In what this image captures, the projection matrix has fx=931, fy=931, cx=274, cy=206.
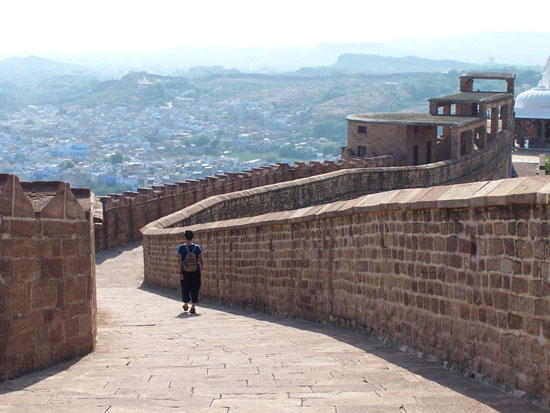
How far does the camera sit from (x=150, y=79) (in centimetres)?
19512

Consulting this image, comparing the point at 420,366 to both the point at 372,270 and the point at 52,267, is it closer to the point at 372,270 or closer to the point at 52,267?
the point at 372,270

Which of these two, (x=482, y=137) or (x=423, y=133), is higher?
(x=423, y=133)

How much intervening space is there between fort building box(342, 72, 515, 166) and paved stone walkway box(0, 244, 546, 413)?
81.3ft

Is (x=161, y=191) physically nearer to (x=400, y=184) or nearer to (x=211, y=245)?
(x=400, y=184)

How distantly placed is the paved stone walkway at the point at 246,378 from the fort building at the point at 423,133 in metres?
24.8

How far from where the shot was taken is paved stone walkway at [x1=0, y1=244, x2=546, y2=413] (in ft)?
18.4

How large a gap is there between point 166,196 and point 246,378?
1973cm

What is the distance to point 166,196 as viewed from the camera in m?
25.9

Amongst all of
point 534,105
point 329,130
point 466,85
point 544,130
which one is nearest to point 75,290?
point 466,85

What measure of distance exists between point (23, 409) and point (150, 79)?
193240mm

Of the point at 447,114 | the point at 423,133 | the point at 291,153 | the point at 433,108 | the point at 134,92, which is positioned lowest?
the point at 291,153

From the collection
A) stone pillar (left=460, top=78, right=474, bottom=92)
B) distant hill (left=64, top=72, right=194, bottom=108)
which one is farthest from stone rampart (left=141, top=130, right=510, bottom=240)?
distant hill (left=64, top=72, right=194, bottom=108)

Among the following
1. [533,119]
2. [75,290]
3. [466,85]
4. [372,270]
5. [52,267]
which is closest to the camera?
[52,267]

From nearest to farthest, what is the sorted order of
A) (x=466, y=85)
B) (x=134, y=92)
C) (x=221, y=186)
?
(x=221, y=186)
(x=466, y=85)
(x=134, y=92)
